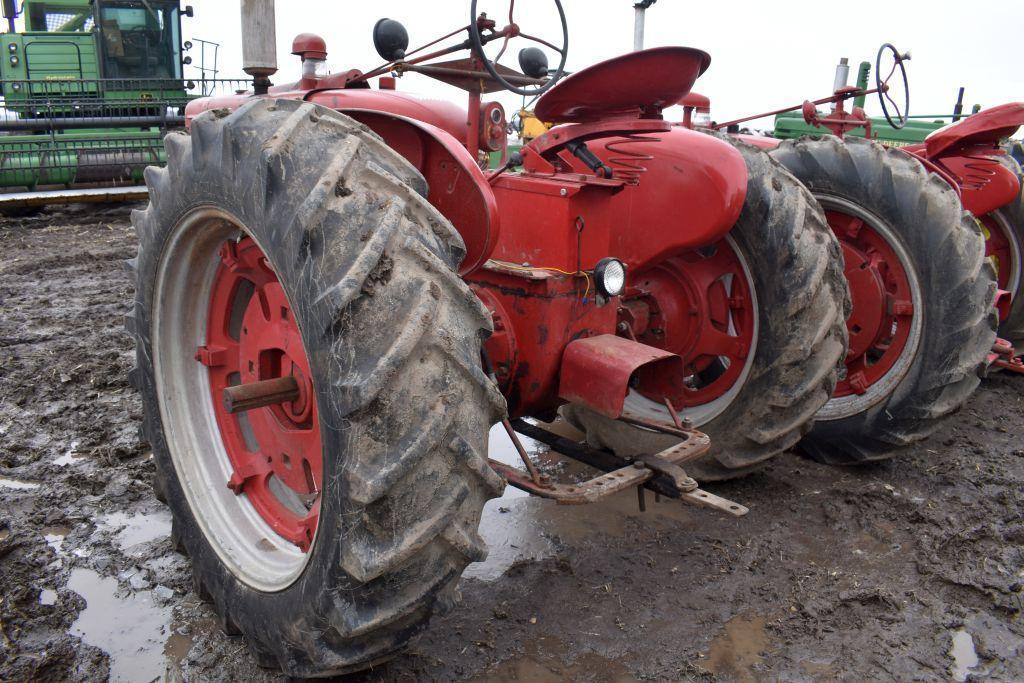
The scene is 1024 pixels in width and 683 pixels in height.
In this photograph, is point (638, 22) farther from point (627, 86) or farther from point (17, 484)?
point (17, 484)

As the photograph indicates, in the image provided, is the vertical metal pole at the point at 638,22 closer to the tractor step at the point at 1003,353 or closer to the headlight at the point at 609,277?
the tractor step at the point at 1003,353

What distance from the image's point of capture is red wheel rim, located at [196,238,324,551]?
2133 millimetres

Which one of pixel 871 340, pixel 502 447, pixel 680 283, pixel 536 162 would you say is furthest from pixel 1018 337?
pixel 536 162

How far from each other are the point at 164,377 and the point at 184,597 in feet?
2.26

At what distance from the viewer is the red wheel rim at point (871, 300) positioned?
3635 millimetres

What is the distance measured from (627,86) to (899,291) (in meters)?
2.05

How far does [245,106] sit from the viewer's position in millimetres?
1813

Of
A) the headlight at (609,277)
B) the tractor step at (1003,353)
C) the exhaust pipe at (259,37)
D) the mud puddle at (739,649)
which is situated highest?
the exhaust pipe at (259,37)

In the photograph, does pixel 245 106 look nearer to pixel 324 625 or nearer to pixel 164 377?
pixel 164 377

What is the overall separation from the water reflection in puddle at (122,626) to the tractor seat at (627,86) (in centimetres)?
188

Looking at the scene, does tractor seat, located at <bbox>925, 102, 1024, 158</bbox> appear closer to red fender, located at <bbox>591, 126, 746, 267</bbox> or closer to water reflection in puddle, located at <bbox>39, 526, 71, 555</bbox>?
red fender, located at <bbox>591, 126, 746, 267</bbox>

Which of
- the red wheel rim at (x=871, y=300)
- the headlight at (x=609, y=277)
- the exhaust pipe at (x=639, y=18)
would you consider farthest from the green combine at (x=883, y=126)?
the headlight at (x=609, y=277)

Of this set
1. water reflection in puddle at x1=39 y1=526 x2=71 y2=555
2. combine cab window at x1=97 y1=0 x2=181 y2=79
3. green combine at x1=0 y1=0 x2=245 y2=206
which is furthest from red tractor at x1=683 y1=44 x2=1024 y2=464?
combine cab window at x1=97 y1=0 x2=181 y2=79

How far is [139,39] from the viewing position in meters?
12.2
